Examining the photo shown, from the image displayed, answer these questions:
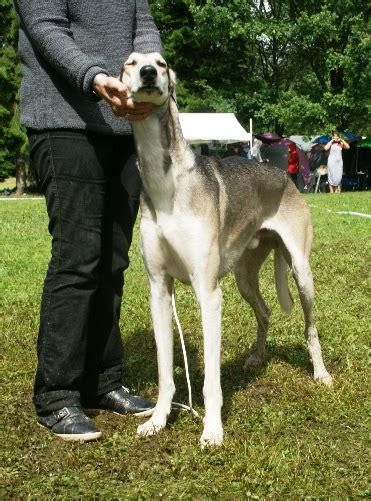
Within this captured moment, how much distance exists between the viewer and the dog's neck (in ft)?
11.5

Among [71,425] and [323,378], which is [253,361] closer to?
[323,378]

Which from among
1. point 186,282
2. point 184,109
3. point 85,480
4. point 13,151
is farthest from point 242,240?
point 13,151

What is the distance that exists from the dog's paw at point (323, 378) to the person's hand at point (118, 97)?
230cm

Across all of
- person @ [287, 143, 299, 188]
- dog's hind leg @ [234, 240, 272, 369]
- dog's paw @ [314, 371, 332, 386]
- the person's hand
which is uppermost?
the person's hand

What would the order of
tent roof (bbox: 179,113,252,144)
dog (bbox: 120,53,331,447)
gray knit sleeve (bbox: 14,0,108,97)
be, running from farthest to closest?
tent roof (bbox: 179,113,252,144) < dog (bbox: 120,53,331,447) < gray knit sleeve (bbox: 14,0,108,97)

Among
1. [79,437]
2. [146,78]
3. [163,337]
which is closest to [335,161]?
[163,337]

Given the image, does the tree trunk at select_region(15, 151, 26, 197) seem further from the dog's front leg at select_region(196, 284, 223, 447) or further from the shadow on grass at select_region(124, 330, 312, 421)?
the dog's front leg at select_region(196, 284, 223, 447)

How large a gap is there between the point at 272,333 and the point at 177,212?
8.38 feet

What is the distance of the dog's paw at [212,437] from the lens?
11.8 ft

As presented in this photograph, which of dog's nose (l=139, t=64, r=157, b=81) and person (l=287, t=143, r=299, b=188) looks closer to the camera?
dog's nose (l=139, t=64, r=157, b=81)

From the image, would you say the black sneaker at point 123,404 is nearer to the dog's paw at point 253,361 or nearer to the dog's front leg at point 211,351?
the dog's front leg at point 211,351

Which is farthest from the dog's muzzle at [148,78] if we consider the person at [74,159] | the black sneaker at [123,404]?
the black sneaker at [123,404]

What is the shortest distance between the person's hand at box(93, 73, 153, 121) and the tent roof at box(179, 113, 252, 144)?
23.5 meters

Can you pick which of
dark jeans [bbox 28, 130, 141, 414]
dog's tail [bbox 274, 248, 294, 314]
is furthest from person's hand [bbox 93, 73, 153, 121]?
dog's tail [bbox 274, 248, 294, 314]
